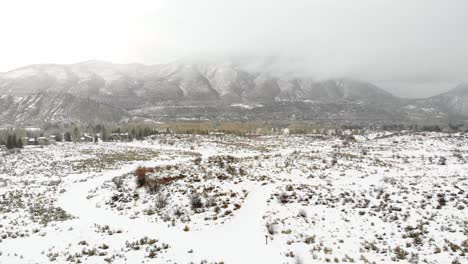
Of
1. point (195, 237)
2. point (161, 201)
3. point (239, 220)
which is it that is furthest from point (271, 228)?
point (161, 201)

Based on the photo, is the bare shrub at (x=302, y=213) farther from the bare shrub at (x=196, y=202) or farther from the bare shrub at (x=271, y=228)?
the bare shrub at (x=196, y=202)

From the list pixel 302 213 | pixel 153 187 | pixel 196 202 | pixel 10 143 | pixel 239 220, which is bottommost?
pixel 10 143

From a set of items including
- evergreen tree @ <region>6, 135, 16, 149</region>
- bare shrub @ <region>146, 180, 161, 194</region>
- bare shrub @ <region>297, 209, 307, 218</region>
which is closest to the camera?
bare shrub @ <region>297, 209, 307, 218</region>

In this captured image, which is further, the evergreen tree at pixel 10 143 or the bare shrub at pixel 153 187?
the evergreen tree at pixel 10 143

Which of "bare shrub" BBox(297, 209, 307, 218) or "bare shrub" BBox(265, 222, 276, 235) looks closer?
"bare shrub" BBox(265, 222, 276, 235)

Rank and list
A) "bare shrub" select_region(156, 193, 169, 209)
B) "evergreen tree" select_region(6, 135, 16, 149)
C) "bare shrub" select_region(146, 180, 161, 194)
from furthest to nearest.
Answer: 1. "evergreen tree" select_region(6, 135, 16, 149)
2. "bare shrub" select_region(146, 180, 161, 194)
3. "bare shrub" select_region(156, 193, 169, 209)

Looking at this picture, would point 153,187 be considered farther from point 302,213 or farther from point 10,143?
point 10,143

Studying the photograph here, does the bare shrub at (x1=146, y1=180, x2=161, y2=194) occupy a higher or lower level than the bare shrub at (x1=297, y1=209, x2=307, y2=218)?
lower

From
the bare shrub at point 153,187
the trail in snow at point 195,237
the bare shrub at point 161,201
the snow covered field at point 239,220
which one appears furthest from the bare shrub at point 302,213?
the bare shrub at point 153,187

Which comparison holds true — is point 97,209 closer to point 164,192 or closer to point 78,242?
point 164,192

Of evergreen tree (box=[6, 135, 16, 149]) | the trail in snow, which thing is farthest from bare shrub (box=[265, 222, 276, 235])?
evergreen tree (box=[6, 135, 16, 149])

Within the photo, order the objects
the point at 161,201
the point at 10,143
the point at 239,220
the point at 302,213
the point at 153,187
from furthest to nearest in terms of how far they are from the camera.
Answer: the point at 10,143 → the point at 153,187 → the point at 161,201 → the point at 239,220 → the point at 302,213

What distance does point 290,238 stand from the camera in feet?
58.6

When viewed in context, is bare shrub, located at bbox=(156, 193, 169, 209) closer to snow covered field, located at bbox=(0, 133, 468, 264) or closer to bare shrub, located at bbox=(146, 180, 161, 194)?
snow covered field, located at bbox=(0, 133, 468, 264)
